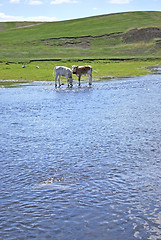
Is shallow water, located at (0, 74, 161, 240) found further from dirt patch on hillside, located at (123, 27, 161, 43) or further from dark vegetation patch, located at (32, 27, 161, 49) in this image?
dark vegetation patch, located at (32, 27, 161, 49)

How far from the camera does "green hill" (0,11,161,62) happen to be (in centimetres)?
8506

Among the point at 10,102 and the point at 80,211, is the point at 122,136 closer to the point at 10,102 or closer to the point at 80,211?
the point at 80,211

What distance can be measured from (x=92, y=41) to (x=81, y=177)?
95.2m

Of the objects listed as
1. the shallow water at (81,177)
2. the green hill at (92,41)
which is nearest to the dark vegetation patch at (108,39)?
the green hill at (92,41)

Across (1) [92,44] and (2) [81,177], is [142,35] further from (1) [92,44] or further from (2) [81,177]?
(2) [81,177]

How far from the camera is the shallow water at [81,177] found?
646 cm

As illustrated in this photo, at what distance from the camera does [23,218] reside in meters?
6.84

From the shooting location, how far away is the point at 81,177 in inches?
349

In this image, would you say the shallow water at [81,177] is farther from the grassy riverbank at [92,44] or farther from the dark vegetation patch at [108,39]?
the dark vegetation patch at [108,39]

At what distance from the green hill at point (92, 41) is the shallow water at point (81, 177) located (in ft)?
201

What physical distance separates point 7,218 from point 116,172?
10.4ft

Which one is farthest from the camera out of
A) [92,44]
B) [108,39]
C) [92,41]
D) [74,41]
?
[108,39]

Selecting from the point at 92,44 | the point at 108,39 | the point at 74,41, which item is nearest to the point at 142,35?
the point at 108,39

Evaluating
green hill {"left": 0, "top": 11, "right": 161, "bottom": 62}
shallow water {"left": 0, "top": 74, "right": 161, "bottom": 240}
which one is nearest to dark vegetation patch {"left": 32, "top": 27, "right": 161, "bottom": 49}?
green hill {"left": 0, "top": 11, "right": 161, "bottom": 62}
